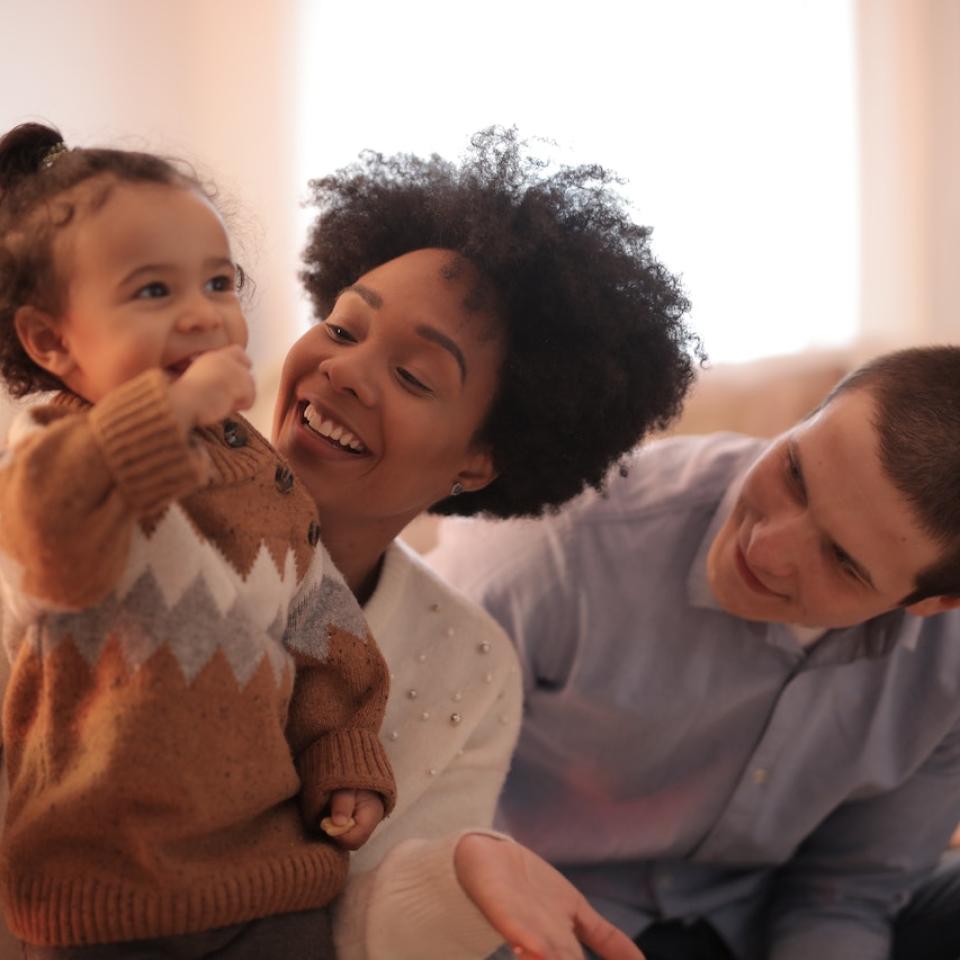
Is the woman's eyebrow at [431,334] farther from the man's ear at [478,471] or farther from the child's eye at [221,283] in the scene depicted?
the child's eye at [221,283]

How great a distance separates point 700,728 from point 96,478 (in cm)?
110

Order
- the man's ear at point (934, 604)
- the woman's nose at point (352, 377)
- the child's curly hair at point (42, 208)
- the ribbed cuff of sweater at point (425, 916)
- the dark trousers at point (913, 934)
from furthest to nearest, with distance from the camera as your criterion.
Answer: the dark trousers at point (913, 934)
the man's ear at point (934, 604)
the woman's nose at point (352, 377)
the ribbed cuff of sweater at point (425, 916)
the child's curly hair at point (42, 208)

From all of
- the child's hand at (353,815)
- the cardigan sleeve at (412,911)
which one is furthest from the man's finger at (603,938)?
the child's hand at (353,815)

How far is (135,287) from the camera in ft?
3.03

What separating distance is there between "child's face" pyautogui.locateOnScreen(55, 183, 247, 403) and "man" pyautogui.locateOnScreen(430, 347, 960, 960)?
830 mm

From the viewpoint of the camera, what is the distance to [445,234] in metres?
1.40

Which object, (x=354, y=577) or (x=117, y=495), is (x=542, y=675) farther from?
(x=117, y=495)

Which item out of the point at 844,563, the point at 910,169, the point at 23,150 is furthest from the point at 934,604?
the point at 910,169

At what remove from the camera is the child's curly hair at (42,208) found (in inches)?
36.6

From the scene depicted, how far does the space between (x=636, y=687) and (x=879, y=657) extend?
34 centimetres

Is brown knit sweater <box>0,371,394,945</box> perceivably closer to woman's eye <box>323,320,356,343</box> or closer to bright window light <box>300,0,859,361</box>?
woman's eye <box>323,320,356,343</box>

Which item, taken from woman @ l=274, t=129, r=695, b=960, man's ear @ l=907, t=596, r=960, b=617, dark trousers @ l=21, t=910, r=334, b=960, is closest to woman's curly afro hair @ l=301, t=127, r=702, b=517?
woman @ l=274, t=129, r=695, b=960

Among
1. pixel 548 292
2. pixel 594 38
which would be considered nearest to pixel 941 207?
pixel 594 38

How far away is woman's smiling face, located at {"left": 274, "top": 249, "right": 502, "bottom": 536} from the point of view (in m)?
1.28
